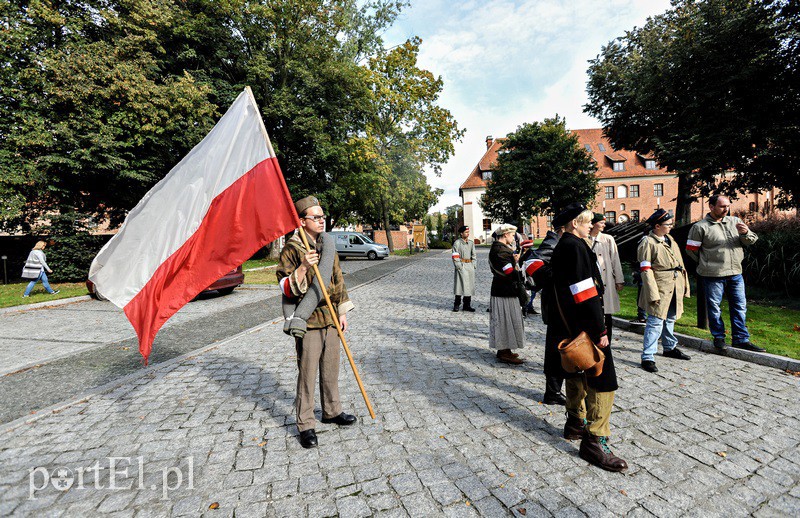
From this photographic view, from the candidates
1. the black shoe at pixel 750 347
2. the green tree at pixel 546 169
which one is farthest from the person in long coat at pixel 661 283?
the green tree at pixel 546 169

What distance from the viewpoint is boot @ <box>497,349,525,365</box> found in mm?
5136

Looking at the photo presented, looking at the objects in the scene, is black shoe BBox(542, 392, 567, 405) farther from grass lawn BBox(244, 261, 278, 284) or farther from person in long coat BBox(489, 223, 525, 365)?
Result: grass lawn BBox(244, 261, 278, 284)

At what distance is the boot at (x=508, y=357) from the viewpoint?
16.9 feet

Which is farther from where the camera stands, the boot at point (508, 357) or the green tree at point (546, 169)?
the green tree at point (546, 169)

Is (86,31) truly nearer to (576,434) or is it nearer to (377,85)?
(377,85)

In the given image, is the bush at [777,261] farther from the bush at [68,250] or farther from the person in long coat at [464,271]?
the bush at [68,250]

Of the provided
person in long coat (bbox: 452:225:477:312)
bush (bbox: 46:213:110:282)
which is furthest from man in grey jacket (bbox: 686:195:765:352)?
bush (bbox: 46:213:110:282)

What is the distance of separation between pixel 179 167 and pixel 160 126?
14.5m

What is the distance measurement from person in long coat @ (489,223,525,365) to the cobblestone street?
12.4 inches

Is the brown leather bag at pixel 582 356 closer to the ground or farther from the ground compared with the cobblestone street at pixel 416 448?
farther from the ground

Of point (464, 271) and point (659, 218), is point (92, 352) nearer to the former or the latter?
point (464, 271)

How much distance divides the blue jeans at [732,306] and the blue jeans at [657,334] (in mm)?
591

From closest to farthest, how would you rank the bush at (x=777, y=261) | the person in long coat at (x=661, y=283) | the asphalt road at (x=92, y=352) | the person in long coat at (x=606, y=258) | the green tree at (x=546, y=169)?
the asphalt road at (x=92, y=352) → the person in long coat at (x=661, y=283) → the person in long coat at (x=606, y=258) → the bush at (x=777, y=261) → the green tree at (x=546, y=169)

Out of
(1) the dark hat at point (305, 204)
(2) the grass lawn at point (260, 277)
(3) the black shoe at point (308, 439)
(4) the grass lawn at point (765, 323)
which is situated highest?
(1) the dark hat at point (305, 204)
